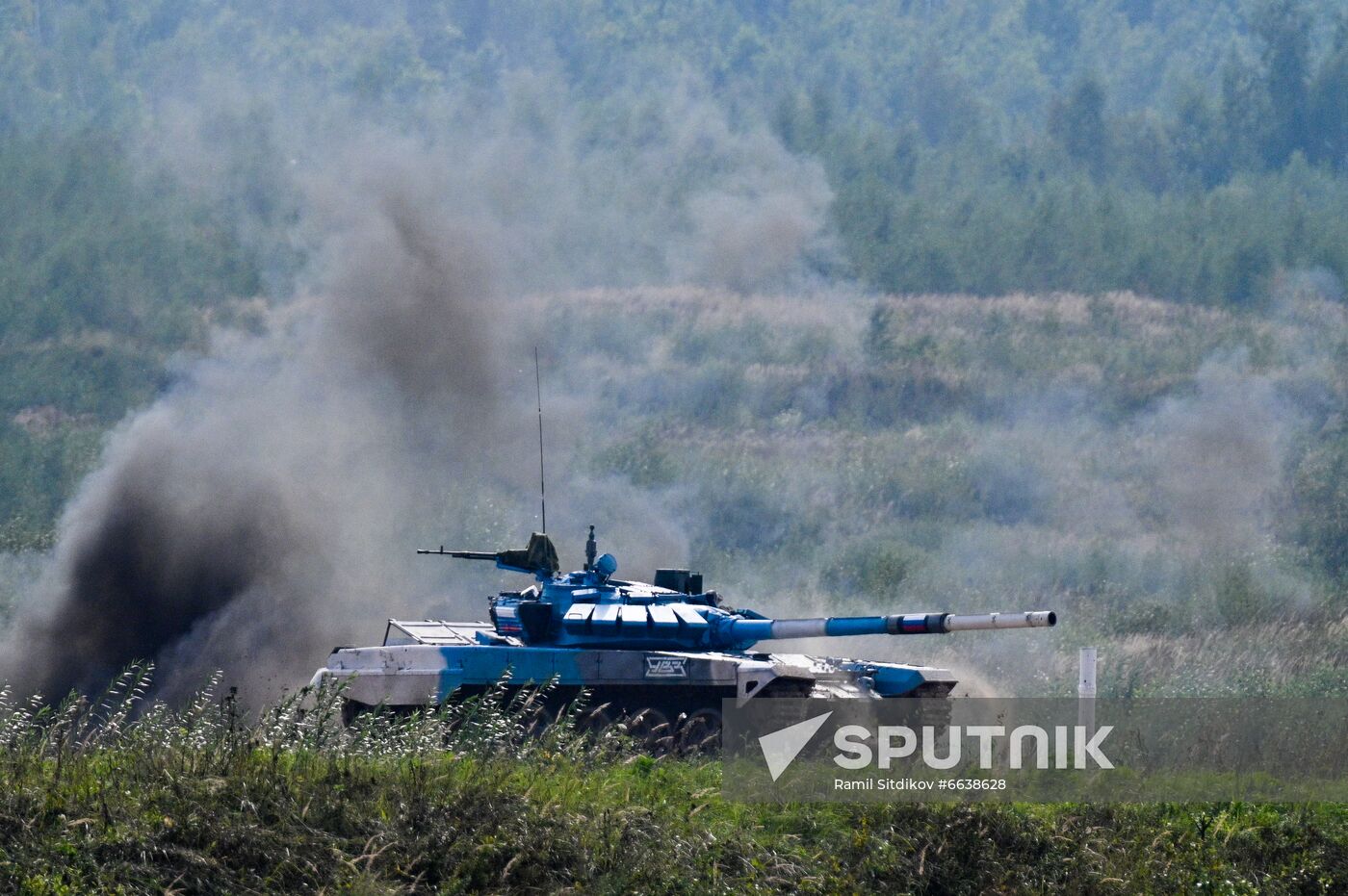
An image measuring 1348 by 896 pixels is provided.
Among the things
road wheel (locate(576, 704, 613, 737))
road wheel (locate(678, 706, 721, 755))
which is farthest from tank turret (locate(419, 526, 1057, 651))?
road wheel (locate(678, 706, 721, 755))

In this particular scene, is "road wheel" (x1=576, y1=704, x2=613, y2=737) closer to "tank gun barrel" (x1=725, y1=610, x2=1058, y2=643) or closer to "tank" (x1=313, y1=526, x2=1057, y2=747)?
"tank" (x1=313, y1=526, x2=1057, y2=747)

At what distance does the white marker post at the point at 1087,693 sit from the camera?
17.2 meters

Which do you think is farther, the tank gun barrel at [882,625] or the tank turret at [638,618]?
the tank turret at [638,618]

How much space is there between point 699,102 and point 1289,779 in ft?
169

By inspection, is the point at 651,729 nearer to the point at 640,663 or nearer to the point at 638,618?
the point at 640,663

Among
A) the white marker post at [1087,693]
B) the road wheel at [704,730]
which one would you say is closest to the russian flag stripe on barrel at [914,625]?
the road wheel at [704,730]

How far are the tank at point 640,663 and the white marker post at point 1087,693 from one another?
1649mm

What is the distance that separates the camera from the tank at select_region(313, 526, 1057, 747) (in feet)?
65.4

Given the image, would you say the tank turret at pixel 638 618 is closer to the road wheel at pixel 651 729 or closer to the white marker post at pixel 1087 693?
the road wheel at pixel 651 729

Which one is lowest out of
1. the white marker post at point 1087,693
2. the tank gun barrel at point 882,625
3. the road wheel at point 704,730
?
the road wheel at point 704,730

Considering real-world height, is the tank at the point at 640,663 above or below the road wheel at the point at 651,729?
above

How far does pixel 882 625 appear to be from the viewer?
20406 mm

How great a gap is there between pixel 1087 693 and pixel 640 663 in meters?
4.82

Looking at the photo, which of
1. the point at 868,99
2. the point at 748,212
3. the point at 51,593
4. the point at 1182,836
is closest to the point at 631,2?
the point at 868,99
